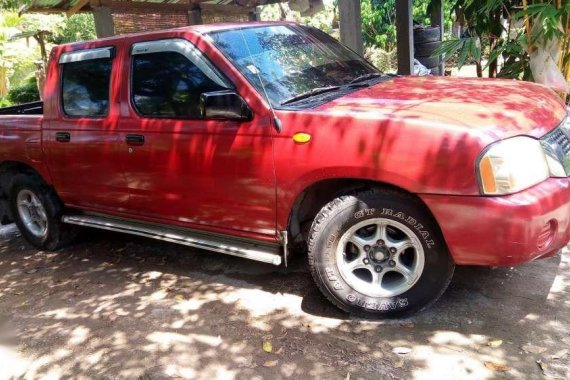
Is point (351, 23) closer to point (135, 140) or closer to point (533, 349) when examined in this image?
point (135, 140)

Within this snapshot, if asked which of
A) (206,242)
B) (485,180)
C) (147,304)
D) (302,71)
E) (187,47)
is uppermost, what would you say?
(187,47)

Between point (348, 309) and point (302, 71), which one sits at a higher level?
point (302, 71)

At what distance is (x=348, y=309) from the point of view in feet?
11.0

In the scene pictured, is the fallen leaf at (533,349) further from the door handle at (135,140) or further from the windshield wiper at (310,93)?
the door handle at (135,140)

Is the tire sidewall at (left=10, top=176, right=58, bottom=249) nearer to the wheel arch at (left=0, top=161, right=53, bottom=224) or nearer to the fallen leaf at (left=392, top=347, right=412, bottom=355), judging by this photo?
the wheel arch at (left=0, top=161, right=53, bottom=224)

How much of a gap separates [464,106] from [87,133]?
114 inches

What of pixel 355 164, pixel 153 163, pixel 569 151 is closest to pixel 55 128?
pixel 153 163

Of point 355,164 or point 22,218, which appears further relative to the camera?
point 22,218

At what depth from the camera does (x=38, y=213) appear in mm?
5324

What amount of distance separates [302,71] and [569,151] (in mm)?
1758

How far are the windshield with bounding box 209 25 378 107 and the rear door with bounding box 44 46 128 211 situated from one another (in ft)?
3.56

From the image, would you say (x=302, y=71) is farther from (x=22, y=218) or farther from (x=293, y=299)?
(x=22, y=218)

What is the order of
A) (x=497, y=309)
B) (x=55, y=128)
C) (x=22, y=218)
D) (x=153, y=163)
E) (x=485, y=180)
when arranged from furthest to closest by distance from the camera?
(x=22, y=218) < (x=55, y=128) < (x=153, y=163) < (x=497, y=309) < (x=485, y=180)

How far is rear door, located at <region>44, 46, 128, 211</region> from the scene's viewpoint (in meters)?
4.20
